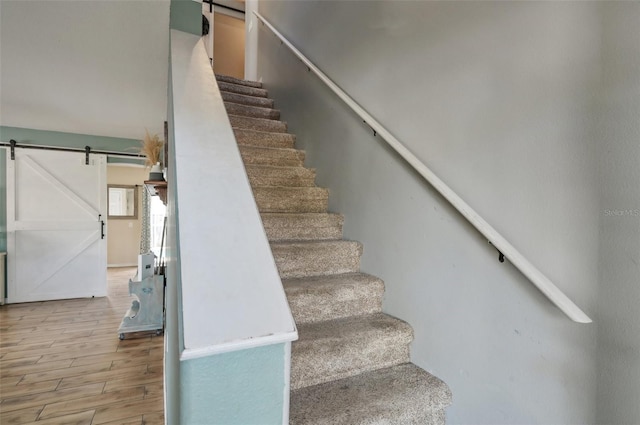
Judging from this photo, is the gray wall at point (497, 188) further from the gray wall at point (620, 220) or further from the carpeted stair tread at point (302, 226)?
the carpeted stair tread at point (302, 226)

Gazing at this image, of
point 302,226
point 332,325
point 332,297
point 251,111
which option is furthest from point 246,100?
point 332,325

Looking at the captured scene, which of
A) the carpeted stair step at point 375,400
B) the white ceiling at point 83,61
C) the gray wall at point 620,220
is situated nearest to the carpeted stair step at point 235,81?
the white ceiling at point 83,61

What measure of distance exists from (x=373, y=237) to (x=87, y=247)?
5046 mm

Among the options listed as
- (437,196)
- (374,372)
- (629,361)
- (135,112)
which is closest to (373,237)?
(437,196)

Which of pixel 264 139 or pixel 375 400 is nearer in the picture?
pixel 375 400

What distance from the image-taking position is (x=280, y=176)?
7.88 ft

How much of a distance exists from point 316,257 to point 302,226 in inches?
11.0

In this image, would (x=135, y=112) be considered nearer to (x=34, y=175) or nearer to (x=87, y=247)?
(x=34, y=175)

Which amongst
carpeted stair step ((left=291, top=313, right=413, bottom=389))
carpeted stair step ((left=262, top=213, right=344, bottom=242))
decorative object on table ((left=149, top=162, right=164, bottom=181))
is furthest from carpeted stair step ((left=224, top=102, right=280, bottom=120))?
carpeted stair step ((left=291, top=313, right=413, bottom=389))

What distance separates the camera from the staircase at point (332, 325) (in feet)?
4.05

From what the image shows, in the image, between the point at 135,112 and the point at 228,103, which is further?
the point at 135,112

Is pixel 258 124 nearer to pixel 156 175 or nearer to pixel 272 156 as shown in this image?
pixel 272 156

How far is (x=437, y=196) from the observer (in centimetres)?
142

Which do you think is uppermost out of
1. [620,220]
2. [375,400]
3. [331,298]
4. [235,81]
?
[235,81]
